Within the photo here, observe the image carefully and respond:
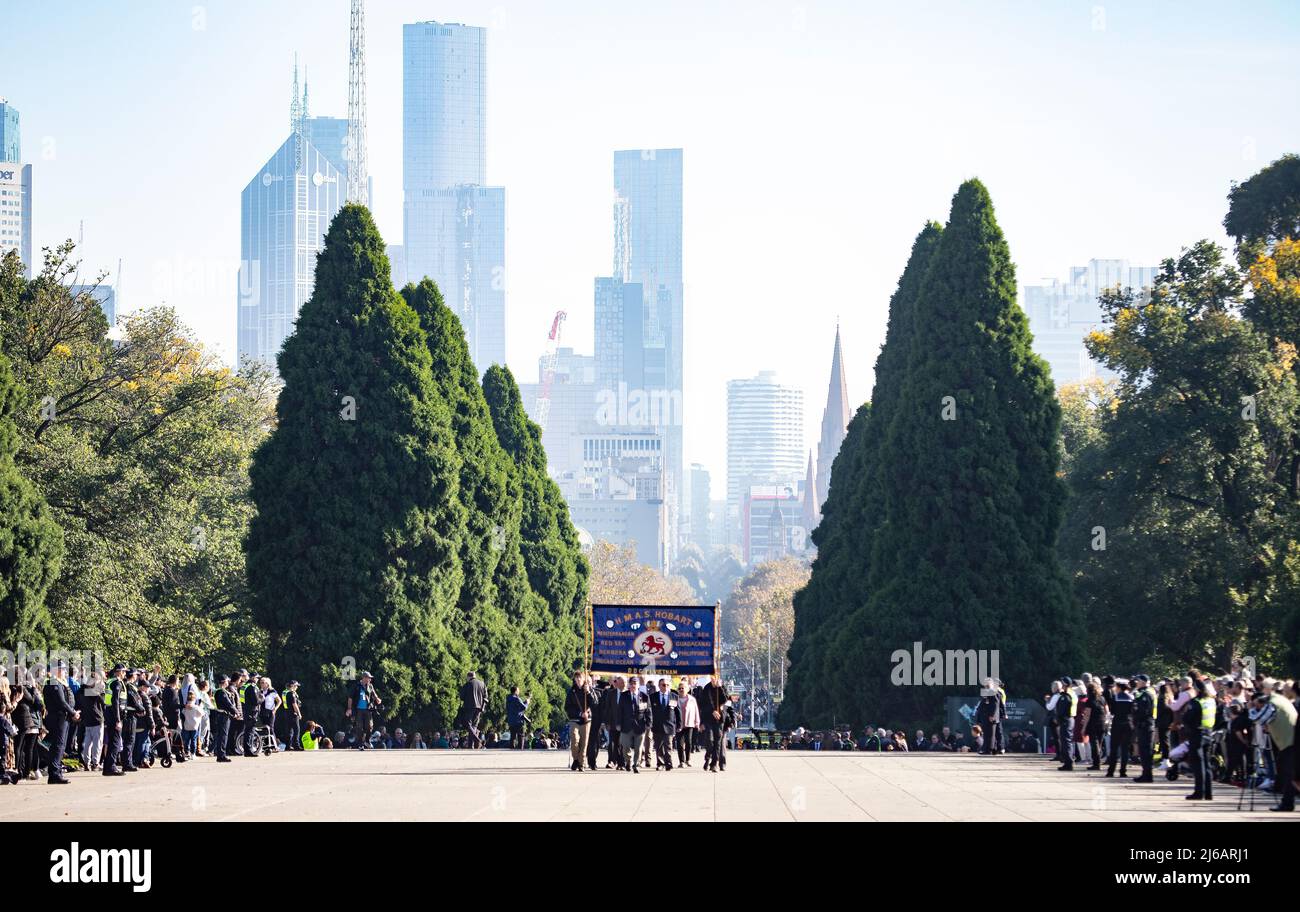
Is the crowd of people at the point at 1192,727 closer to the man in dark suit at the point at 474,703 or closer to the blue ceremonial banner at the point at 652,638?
the blue ceremonial banner at the point at 652,638

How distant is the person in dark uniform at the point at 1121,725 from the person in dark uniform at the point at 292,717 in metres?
18.7

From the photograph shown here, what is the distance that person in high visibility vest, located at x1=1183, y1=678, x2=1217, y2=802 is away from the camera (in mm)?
26094

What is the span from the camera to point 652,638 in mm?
45531

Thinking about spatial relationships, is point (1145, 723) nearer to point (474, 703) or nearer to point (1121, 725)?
point (1121, 725)

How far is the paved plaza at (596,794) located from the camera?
2305 cm

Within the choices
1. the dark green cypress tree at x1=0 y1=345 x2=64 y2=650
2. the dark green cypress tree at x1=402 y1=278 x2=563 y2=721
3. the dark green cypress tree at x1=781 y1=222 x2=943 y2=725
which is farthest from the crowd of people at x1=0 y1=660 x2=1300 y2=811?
the dark green cypress tree at x1=781 y1=222 x2=943 y2=725

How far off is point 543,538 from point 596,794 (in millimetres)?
39979

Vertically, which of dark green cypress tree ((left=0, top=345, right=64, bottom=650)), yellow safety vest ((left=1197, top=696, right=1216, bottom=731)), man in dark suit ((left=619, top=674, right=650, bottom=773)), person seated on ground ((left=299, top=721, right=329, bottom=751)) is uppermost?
dark green cypress tree ((left=0, top=345, right=64, bottom=650))

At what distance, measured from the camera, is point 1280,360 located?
2173 inches

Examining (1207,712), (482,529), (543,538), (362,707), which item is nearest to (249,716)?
(362,707)

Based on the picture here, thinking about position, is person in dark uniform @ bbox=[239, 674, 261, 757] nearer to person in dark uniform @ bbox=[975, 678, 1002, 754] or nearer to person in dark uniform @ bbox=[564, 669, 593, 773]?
person in dark uniform @ bbox=[564, 669, 593, 773]

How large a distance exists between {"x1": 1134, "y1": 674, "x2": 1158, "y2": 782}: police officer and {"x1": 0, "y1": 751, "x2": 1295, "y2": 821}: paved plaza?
1.54ft
